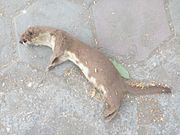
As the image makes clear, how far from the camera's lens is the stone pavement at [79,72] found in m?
2.85

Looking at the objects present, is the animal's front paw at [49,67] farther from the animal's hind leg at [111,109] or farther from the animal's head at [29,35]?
the animal's hind leg at [111,109]

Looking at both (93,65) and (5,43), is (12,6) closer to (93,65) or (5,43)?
(5,43)

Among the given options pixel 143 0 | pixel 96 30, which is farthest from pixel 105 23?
pixel 143 0

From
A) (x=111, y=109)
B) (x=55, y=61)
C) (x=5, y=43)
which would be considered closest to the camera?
(x=111, y=109)

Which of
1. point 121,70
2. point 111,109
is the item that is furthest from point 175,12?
point 111,109

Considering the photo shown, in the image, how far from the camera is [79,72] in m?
2.97

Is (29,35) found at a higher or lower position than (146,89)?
higher

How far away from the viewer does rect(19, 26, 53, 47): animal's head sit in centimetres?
294

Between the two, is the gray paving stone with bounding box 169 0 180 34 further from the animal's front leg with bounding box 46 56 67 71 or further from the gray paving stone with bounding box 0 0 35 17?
the gray paving stone with bounding box 0 0 35 17

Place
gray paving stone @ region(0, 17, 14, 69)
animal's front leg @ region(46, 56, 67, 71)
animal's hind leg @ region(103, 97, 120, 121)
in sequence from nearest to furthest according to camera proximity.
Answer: animal's hind leg @ region(103, 97, 120, 121)
animal's front leg @ region(46, 56, 67, 71)
gray paving stone @ region(0, 17, 14, 69)

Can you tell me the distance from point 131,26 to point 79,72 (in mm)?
472

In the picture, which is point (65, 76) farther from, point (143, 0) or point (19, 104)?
point (143, 0)

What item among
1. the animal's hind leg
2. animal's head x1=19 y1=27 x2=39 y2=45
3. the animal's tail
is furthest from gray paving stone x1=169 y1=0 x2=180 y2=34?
animal's head x1=19 y1=27 x2=39 y2=45

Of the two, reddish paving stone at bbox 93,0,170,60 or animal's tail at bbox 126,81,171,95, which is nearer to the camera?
animal's tail at bbox 126,81,171,95
